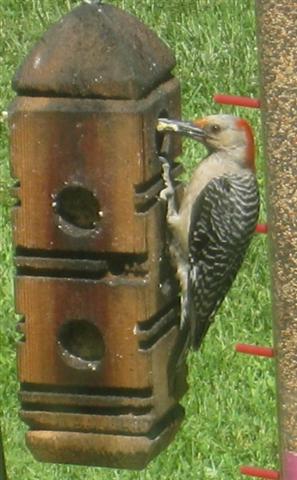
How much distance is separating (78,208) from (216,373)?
2498mm

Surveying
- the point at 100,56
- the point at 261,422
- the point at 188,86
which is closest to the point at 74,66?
the point at 100,56

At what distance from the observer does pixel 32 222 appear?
194 inches

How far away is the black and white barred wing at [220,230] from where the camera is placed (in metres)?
5.46

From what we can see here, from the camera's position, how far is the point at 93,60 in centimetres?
479

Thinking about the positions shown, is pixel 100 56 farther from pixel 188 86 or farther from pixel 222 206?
pixel 188 86

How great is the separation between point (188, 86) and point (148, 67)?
189 inches

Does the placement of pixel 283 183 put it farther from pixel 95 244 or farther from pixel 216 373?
pixel 216 373

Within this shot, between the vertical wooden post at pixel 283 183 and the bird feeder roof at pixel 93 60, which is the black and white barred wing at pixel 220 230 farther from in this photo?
the bird feeder roof at pixel 93 60

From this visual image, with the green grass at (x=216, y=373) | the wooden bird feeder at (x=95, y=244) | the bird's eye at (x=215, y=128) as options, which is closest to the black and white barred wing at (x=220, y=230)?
the bird's eye at (x=215, y=128)

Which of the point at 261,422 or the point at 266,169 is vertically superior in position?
the point at 266,169

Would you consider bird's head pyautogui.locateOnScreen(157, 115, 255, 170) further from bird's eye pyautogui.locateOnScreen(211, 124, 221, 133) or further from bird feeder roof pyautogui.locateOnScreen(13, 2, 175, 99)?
bird feeder roof pyautogui.locateOnScreen(13, 2, 175, 99)

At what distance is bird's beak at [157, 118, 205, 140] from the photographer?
4.90m

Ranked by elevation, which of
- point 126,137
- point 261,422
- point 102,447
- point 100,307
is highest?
point 126,137

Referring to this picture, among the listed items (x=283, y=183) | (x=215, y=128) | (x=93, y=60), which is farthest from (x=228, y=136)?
(x=93, y=60)
